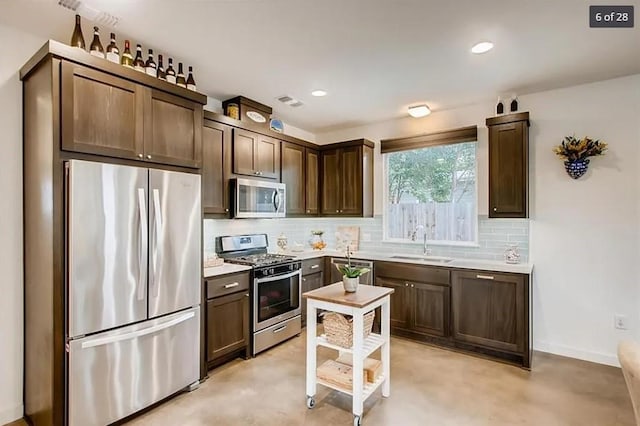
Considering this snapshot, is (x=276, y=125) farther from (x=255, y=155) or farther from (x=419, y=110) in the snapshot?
(x=419, y=110)

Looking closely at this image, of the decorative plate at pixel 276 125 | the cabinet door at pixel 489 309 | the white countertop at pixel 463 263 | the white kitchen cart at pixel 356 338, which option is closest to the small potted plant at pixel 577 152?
the white countertop at pixel 463 263

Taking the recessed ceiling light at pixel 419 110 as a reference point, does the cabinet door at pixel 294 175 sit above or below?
below

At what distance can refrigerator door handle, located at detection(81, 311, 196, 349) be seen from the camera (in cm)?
214

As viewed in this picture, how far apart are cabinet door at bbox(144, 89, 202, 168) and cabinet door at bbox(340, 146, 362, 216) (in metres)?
2.35

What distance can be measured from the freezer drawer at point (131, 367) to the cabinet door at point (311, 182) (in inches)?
93.9

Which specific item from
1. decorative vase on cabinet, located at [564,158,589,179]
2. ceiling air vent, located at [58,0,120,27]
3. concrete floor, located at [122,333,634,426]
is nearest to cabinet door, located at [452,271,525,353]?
concrete floor, located at [122,333,634,426]

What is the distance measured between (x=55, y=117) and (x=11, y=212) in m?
0.88

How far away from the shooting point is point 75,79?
2.12 meters

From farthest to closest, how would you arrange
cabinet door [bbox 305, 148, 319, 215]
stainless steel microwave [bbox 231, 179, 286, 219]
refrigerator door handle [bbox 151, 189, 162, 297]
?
1. cabinet door [bbox 305, 148, 319, 215]
2. stainless steel microwave [bbox 231, 179, 286, 219]
3. refrigerator door handle [bbox 151, 189, 162, 297]

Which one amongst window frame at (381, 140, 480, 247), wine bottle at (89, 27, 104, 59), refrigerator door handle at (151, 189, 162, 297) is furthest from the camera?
window frame at (381, 140, 480, 247)

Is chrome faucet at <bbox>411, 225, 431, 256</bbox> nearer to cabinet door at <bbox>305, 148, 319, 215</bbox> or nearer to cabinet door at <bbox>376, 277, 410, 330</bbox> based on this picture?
cabinet door at <bbox>376, 277, 410, 330</bbox>

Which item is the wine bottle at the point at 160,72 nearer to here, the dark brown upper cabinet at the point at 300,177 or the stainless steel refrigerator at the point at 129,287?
the stainless steel refrigerator at the point at 129,287

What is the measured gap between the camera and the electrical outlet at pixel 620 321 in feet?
10.5

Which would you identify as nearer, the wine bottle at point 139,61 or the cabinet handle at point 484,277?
the wine bottle at point 139,61
